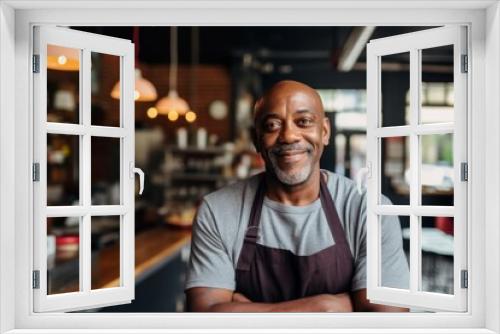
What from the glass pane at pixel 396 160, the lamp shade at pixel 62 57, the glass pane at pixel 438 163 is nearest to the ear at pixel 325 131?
the lamp shade at pixel 62 57

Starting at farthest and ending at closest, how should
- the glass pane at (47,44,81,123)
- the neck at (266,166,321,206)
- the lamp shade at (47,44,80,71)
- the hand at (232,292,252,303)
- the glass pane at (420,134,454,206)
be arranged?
the glass pane at (47,44,81,123)
the glass pane at (420,134,454,206)
the neck at (266,166,321,206)
the hand at (232,292,252,303)
the lamp shade at (47,44,80,71)

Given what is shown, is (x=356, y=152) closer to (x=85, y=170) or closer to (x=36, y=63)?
(x=85, y=170)

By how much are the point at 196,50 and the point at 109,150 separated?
251cm

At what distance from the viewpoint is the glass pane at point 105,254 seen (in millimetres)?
5137

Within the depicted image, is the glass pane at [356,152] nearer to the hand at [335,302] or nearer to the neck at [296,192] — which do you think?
the neck at [296,192]

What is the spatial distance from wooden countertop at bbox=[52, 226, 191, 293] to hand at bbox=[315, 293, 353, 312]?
192cm

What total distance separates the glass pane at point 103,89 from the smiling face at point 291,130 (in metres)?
5.28

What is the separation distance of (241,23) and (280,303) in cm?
160

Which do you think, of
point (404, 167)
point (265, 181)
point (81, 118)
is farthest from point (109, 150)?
point (81, 118)

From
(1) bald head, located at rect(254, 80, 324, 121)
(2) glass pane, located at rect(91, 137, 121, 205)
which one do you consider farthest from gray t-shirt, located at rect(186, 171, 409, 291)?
(2) glass pane, located at rect(91, 137, 121, 205)

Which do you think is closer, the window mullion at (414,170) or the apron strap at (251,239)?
the window mullion at (414,170)

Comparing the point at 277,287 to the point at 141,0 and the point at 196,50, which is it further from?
the point at 196,50

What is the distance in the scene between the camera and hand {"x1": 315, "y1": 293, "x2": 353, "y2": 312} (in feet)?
11.7

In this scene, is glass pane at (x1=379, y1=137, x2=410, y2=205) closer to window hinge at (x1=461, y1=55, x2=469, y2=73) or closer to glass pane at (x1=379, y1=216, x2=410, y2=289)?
glass pane at (x1=379, y1=216, x2=410, y2=289)
